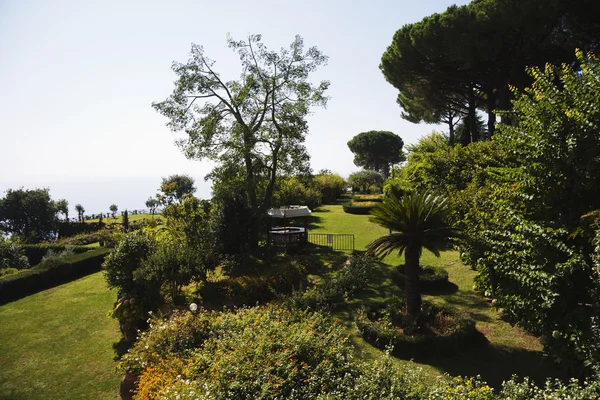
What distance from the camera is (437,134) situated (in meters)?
46.1

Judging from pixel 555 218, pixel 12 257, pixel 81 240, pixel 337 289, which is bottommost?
pixel 337 289

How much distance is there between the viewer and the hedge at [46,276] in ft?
53.1

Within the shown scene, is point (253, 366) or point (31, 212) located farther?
point (31, 212)

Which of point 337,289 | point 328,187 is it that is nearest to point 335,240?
point 337,289

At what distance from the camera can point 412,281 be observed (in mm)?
10500

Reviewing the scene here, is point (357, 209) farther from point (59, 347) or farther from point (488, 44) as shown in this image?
point (59, 347)

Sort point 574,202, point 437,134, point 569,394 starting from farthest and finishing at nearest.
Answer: point 437,134, point 574,202, point 569,394

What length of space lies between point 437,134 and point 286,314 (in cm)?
4197

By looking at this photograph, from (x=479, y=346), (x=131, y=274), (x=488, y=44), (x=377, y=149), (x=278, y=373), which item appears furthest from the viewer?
(x=377, y=149)

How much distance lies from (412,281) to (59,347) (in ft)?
38.3

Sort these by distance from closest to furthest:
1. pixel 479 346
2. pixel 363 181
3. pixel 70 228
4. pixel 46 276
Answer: pixel 479 346
pixel 46 276
pixel 70 228
pixel 363 181

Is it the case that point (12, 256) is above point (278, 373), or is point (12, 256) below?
above

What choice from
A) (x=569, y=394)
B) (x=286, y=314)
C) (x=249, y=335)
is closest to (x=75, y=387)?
(x=249, y=335)

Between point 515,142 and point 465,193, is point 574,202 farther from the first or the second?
point 465,193
